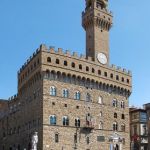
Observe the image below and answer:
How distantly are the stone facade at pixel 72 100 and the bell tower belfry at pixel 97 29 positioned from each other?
0.21m

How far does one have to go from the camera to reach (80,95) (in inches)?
2896

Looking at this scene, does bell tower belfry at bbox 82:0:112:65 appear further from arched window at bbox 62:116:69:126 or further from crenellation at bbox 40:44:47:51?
arched window at bbox 62:116:69:126

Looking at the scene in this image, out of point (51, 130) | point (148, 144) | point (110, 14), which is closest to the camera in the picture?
point (51, 130)

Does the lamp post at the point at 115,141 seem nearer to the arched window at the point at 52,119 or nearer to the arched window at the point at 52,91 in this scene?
the arched window at the point at 52,119

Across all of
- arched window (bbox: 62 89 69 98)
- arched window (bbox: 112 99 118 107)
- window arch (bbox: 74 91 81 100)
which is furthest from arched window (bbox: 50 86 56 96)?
arched window (bbox: 112 99 118 107)

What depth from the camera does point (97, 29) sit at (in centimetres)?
8031

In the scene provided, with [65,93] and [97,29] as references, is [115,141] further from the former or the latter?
[97,29]

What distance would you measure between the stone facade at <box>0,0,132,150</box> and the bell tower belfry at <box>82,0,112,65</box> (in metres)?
0.21

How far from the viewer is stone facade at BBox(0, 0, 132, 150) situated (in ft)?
226

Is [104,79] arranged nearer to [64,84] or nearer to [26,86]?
[64,84]

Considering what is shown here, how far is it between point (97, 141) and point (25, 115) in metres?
15.0

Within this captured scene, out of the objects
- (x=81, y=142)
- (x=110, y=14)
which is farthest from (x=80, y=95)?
(x=110, y=14)

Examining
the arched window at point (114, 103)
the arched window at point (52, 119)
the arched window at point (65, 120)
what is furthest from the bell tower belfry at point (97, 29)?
the arched window at point (52, 119)

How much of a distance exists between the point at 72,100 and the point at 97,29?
1719cm
